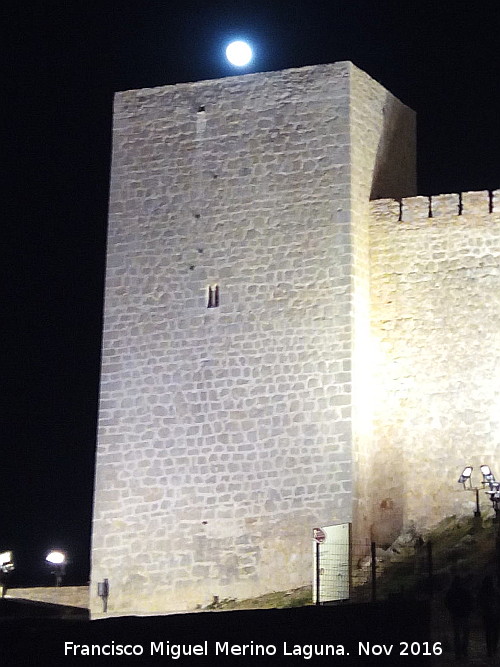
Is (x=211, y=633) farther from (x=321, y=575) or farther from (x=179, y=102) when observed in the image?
(x=179, y=102)

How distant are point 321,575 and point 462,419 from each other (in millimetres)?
2392

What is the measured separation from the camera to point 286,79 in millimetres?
21406

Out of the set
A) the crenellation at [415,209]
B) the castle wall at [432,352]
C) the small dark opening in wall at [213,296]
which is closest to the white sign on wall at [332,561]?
the castle wall at [432,352]

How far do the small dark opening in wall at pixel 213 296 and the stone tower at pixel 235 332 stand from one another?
0.08ft

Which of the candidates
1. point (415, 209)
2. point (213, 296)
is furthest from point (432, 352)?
point (213, 296)

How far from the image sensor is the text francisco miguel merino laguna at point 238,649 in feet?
49.3

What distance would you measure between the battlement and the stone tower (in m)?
0.24

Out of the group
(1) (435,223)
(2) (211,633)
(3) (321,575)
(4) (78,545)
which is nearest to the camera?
(2) (211,633)

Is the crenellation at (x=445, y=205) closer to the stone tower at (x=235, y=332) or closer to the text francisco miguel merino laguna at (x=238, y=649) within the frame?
the stone tower at (x=235, y=332)

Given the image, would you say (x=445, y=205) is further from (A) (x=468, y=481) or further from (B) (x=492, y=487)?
(B) (x=492, y=487)

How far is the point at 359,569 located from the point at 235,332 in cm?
317

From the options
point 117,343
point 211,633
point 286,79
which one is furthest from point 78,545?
point 211,633

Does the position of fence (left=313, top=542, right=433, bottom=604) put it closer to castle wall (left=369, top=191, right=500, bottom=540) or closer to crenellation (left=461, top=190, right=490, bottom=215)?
castle wall (left=369, top=191, right=500, bottom=540)

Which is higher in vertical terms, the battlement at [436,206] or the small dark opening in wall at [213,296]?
the battlement at [436,206]
